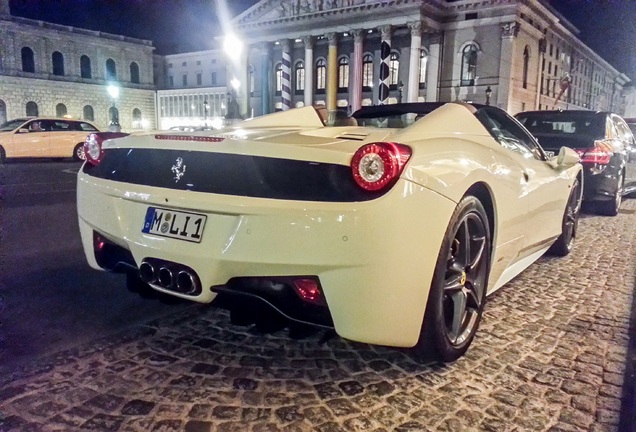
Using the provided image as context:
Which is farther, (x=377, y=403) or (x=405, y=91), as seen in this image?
(x=405, y=91)

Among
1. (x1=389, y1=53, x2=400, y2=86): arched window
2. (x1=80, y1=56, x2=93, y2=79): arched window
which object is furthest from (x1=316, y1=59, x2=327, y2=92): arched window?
(x1=80, y1=56, x2=93, y2=79): arched window

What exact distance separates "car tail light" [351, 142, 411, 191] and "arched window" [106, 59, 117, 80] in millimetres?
73798

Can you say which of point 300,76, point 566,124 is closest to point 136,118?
point 300,76

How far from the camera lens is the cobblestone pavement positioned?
2.10 meters

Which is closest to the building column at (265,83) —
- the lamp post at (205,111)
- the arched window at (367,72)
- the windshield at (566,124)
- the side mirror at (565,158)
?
the lamp post at (205,111)

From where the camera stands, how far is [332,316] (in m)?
2.14

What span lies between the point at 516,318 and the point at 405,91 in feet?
157

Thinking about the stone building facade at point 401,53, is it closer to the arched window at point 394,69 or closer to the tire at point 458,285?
the arched window at point 394,69

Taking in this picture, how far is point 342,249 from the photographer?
2.02 meters

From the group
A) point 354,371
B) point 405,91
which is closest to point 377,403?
point 354,371

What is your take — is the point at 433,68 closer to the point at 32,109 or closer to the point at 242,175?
the point at 32,109

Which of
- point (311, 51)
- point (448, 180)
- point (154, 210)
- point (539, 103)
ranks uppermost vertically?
point (311, 51)

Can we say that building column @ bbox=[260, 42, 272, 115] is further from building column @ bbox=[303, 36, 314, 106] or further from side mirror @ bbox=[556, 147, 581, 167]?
side mirror @ bbox=[556, 147, 581, 167]

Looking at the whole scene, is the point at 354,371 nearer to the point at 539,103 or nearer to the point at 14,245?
the point at 14,245
